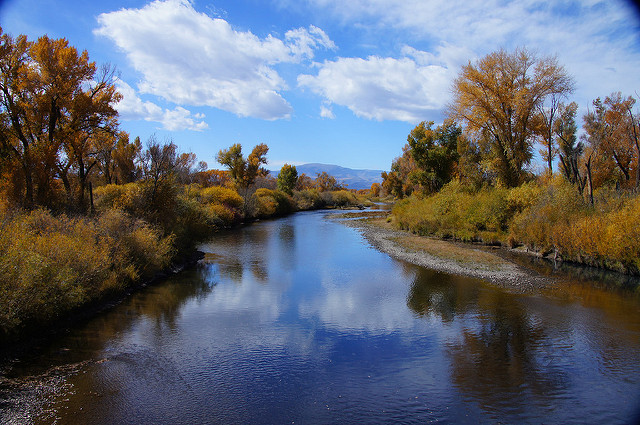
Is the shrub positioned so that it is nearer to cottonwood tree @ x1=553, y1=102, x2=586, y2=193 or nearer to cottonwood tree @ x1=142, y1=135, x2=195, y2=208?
cottonwood tree @ x1=142, y1=135, x2=195, y2=208

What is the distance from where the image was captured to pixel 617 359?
8.49 m

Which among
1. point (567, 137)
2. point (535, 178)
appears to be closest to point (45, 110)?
point (535, 178)

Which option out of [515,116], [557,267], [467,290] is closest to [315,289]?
[467,290]

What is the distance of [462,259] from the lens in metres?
20.1

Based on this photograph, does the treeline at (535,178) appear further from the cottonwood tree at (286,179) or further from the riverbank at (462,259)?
the cottonwood tree at (286,179)

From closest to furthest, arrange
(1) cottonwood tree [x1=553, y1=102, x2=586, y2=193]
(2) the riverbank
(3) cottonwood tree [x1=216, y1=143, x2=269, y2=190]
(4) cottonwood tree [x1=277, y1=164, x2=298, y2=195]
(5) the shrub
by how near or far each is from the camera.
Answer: (5) the shrub < (2) the riverbank < (1) cottonwood tree [x1=553, y1=102, x2=586, y2=193] < (3) cottonwood tree [x1=216, y1=143, x2=269, y2=190] < (4) cottonwood tree [x1=277, y1=164, x2=298, y2=195]

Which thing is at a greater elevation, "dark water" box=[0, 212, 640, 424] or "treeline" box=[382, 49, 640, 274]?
"treeline" box=[382, 49, 640, 274]

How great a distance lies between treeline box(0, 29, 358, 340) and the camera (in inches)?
371

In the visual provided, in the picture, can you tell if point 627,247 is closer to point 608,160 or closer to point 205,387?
point 205,387

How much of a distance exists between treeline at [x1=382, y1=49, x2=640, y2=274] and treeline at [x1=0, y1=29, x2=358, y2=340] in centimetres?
1924

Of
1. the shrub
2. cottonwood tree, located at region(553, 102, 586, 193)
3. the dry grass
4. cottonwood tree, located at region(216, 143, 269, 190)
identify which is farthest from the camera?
cottonwood tree, located at region(216, 143, 269, 190)

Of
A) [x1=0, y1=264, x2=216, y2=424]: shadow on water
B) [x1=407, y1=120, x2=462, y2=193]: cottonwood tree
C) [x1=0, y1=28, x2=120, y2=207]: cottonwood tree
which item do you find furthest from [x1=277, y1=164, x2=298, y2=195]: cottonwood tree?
[x1=0, y1=264, x2=216, y2=424]: shadow on water

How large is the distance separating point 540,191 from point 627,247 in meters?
8.74

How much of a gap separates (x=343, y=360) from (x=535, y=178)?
2787cm
